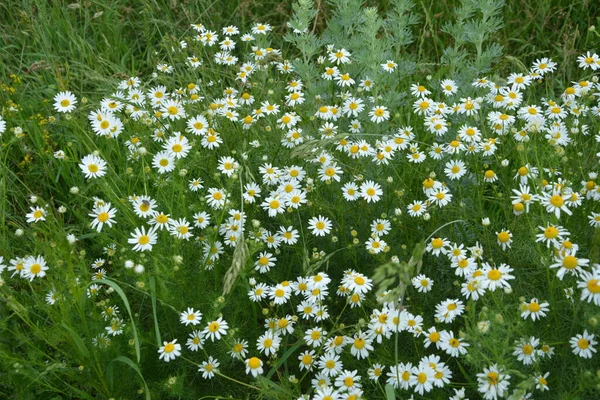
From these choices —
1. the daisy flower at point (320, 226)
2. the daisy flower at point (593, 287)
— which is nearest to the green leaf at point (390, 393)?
the daisy flower at point (593, 287)

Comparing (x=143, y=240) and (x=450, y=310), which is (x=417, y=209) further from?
(x=143, y=240)

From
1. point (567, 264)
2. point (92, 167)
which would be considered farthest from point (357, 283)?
point (92, 167)

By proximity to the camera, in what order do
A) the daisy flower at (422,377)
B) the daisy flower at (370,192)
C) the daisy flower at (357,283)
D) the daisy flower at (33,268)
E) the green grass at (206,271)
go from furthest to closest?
the daisy flower at (370,192) < the daisy flower at (33,268) < the daisy flower at (357,283) < the green grass at (206,271) < the daisy flower at (422,377)

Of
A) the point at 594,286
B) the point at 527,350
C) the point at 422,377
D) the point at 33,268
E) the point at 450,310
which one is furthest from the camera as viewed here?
the point at 33,268

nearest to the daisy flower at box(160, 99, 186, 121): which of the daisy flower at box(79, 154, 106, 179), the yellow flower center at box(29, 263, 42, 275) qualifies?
the daisy flower at box(79, 154, 106, 179)

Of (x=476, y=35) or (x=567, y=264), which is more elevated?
(x=476, y=35)

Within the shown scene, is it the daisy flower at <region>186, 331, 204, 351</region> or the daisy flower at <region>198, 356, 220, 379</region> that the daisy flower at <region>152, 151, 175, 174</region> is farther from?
the daisy flower at <region>198, 356, 220, 379</region>

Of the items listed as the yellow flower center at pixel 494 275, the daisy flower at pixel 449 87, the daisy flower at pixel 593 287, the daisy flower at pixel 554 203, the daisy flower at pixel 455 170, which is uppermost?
the daisy flower at pixel 554 203

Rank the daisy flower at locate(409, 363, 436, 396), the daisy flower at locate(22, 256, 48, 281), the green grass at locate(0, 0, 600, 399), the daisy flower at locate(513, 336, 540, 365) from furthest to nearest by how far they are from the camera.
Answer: the daisy flower at locate(22, 256, 48, 281) < the green grass at locate(0, 0, 600, 399) < the daisy flower at locate(409, 363, 436, 396) < the daisy flower at locate(513, 336, 540, 365)

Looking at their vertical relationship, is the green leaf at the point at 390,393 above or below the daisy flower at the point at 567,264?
below

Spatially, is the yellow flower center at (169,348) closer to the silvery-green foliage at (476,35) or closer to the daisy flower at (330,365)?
the daisy flower at (330,365)

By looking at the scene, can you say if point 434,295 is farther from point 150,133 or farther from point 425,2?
point 425,2

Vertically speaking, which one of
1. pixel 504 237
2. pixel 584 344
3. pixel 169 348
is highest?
pixel 504 237

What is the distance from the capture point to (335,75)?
346 cm
